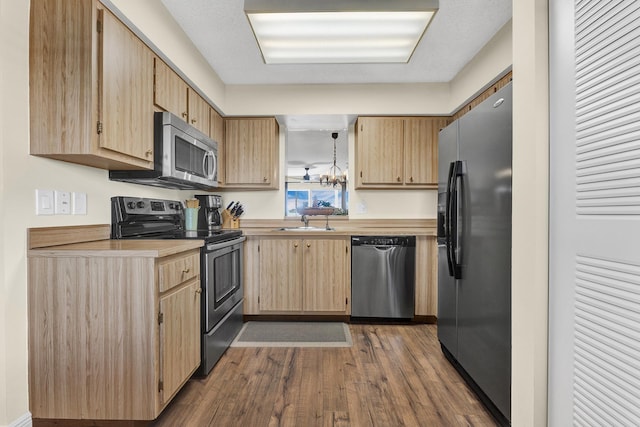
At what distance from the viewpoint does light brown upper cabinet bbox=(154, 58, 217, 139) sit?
222 centimetres

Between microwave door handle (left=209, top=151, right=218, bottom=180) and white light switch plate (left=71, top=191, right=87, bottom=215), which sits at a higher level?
microwave door handle (left=209, top=151, right=218, bottom=180)

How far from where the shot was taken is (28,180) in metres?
1.58

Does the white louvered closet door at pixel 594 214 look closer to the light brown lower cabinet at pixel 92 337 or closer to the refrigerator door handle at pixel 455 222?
the refrigerator door handle at pixel 455 222

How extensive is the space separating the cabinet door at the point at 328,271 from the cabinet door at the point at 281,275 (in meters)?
0.11

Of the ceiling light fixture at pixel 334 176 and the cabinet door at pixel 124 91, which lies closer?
the cabinet door at pixel 124 91

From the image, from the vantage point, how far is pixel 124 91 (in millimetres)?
1829

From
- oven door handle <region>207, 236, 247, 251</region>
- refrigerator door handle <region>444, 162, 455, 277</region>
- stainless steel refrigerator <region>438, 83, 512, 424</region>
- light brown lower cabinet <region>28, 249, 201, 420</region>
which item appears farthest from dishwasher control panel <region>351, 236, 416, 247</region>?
light brown lower cabinet <region>28, 249, 201, 420</region>

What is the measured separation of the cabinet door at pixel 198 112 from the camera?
272 centimetres

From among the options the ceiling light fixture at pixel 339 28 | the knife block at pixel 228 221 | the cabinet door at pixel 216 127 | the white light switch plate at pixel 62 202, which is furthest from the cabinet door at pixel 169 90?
the knife block at pixel 228 221

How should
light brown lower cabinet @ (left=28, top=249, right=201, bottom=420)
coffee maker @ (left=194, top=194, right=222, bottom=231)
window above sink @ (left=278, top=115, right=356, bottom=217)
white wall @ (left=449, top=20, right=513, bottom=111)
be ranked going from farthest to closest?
Answer: window above sink @ (left=278, top=115, right=356, bottom=217) < coffee maker @ (left=194, top=194, right=222, bottom=231) < white wall @ (left=449, top=20, right=513, bottom=111) < light brown lower cabinet @ (left=28, top=249, right=201, bottom=420)

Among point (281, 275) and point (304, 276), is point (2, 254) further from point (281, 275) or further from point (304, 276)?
point (304, 276)

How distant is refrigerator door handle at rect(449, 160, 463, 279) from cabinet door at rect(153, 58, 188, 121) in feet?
6.64

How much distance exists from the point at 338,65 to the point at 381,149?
37.4 inches

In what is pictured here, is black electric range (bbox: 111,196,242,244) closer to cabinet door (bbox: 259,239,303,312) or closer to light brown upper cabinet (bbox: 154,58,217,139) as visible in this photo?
cabinet door (bbox: 259,239,303,312)
